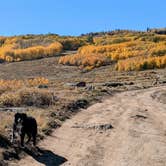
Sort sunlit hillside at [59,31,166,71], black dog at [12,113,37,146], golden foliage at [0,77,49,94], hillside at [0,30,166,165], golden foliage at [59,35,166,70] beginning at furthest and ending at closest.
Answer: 1. golden foliage at [59,35,166,70]
2. sunlit hillside at [59,31,166,71]
3. golden foliage at [0,77,49,94]
4. hillside at [0,30,166,165]
5. black dog at [12,113,37,146]

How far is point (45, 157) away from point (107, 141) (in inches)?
180

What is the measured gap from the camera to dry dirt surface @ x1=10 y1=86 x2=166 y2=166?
2059cm

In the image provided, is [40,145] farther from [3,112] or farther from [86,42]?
[86,42]

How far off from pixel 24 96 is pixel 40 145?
51.6 ft

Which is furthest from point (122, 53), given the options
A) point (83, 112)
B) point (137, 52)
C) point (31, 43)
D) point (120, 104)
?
point (83, 112)

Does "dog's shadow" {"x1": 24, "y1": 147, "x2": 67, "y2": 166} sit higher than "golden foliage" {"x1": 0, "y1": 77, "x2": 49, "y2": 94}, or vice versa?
"golden foliage" {"x1": 0, "y1": 77, "x2": 49, "y2": 94}

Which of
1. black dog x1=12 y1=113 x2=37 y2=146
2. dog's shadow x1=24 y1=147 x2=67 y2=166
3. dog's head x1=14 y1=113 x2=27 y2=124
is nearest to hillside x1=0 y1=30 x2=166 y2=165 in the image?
dog's shadow x1=24 y1=147 x2=67 y2=166

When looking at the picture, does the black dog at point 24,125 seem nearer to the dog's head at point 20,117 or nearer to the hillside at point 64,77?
the dog's head at point 20,117

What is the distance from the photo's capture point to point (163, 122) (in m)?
32.9

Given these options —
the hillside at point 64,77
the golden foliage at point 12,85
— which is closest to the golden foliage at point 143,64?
the hillside at point 64,77

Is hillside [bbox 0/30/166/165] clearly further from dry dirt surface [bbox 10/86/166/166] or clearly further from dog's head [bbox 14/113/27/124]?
dog's head [bbox 14/113/27/124]

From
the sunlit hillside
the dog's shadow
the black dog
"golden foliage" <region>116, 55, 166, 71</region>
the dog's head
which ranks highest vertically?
the sunlit hillside

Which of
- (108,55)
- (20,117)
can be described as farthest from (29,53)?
(20,117)

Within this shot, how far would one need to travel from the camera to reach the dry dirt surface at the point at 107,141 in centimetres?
2059
